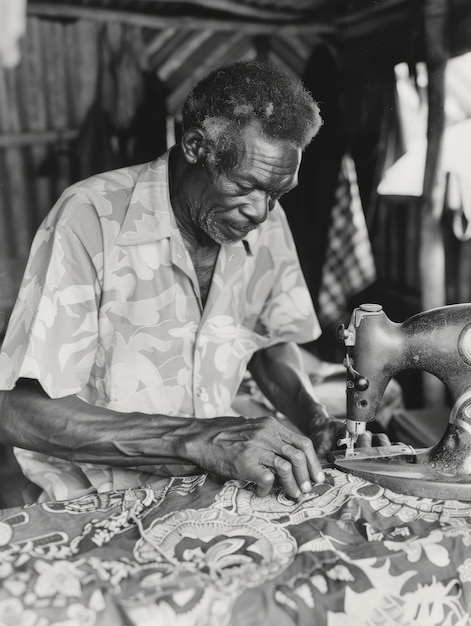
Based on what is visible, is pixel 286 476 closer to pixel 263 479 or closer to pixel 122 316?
pixel 263 479

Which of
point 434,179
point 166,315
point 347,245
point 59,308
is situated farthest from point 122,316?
point 347,245

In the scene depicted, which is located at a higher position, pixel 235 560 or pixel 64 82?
pixel 64 82

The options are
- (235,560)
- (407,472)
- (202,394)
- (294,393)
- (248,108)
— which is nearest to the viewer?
(235,560)

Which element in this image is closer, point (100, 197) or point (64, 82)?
point (100, 197)

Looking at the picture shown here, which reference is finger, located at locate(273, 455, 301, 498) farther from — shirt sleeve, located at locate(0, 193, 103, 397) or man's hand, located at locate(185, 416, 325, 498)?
shirt sleeve, located at locate(0, 193, 103, 397)

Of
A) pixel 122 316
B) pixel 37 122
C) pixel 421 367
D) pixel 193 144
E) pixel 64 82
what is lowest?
pixel 421 367

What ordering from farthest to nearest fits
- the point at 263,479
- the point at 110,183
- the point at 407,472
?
the point at 110,183
the point at 407,472
the point at 263,479

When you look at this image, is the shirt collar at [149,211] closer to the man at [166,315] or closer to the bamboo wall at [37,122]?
the man at [166,315]

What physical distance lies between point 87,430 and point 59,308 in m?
0.31

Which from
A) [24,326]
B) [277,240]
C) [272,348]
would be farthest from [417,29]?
[24,326]

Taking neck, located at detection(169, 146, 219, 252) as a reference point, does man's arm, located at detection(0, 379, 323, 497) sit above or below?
below

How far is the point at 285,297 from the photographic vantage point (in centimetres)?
226

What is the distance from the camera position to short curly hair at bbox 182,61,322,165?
167 centimetres

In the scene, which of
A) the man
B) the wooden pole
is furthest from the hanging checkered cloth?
the man
